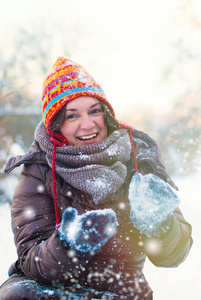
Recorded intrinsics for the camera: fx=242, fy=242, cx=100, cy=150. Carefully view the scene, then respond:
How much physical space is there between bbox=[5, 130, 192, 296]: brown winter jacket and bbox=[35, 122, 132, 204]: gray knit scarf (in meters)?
0.08

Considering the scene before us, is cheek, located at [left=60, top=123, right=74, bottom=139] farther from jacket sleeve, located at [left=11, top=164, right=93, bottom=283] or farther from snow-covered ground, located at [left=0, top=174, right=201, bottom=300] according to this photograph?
snow-covered ground, located at [left=0, top=174, right=201, bottom=300]

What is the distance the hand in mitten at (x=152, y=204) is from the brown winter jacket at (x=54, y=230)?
72 mm

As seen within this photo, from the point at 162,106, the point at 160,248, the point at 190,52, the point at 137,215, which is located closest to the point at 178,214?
the point at 160,248

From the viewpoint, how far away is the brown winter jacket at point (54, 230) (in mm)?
1064

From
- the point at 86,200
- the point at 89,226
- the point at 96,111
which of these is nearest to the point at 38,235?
the point at 86,200

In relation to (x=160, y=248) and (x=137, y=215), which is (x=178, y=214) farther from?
(x=137, y=215)

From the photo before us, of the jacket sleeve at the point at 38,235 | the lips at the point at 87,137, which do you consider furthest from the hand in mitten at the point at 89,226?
the lips at the point at 87,137

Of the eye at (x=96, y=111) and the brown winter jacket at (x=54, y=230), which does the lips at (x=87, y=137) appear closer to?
the eye at (x=96, y=111)

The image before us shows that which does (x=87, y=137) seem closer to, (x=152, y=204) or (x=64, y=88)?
(x=64, y=88)

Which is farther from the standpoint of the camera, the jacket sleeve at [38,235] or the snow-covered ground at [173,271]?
the snow-covered ground at [173,271]

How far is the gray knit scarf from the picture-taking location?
1157mm

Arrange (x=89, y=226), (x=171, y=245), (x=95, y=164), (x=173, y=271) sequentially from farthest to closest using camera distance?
1. (x=173, y=271)
2. (x=95, y=164)
3. (x=171, y=245)
4. (x=89, y=226)

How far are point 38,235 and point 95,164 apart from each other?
43 centimetres

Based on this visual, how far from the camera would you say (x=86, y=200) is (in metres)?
1.22
